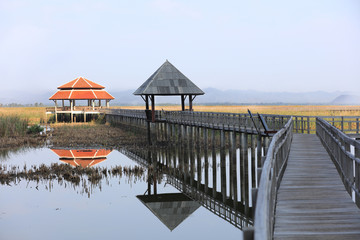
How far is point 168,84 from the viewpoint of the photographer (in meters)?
40.7

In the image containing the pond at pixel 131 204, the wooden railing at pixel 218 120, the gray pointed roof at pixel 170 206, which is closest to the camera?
the pond at pixel 131 204

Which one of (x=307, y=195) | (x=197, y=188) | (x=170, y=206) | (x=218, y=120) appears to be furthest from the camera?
(x=218, y=120)

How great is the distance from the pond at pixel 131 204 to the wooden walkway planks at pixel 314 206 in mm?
2855

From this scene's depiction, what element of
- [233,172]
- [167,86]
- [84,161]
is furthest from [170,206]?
[167,86]

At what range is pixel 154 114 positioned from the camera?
41.4m

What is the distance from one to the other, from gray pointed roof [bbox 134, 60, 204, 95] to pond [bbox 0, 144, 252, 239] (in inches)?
500

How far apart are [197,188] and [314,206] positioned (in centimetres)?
1282

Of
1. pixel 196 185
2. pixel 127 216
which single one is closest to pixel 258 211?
pixel 127 216

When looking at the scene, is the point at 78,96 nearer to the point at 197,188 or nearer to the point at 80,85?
the point at 80,85

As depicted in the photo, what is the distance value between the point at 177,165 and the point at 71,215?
12455 millimetres

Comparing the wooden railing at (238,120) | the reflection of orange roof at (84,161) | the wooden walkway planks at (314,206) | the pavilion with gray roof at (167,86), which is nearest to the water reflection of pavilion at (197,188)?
the reflection of orange roof at (84,161)

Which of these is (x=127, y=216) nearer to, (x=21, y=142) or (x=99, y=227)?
(x=99, y=227)

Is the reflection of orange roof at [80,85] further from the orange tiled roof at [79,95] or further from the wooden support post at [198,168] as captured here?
the wooden support post at [198,168]

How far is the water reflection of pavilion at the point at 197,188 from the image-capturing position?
17.1 metres
